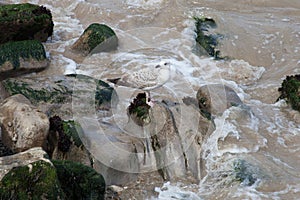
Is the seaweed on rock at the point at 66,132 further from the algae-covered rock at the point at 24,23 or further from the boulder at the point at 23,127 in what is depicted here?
the algae-covered rock at the point at 24,23

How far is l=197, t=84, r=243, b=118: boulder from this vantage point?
28.1 ft

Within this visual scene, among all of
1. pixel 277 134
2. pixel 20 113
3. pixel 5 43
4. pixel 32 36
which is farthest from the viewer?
pixel 32 36

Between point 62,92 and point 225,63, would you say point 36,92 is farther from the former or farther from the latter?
point 225,63

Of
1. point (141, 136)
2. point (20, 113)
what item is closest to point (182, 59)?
point (141, 136)

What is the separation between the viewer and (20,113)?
706 cm

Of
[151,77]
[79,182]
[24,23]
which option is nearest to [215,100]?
[151,77]

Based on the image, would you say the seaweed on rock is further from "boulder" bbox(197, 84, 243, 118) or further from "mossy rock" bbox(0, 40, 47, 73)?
"mossy rock" bbox(0, 40, 47, 73)

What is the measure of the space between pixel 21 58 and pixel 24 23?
5.00 ft

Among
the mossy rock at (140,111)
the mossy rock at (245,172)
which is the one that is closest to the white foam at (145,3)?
the mossy rock at (140,111)

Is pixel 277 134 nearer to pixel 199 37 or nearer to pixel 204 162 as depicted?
pixel 204 162

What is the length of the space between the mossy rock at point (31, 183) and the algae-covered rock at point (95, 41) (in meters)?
7.12

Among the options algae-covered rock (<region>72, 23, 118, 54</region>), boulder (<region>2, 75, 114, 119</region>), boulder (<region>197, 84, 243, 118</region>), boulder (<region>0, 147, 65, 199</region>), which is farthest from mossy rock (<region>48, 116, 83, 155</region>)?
algae-covered rock (<region>72, 23, 118, 54</region>)

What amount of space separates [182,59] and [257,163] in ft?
18.0

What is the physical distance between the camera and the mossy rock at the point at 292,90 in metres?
9.42
